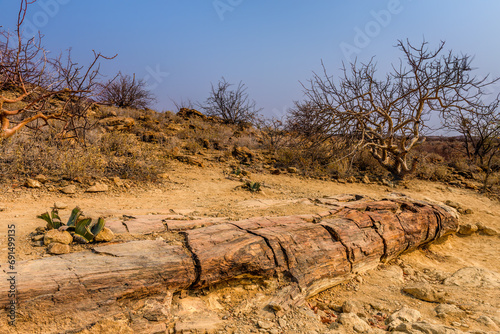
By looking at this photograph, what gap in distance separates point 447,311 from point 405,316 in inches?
17.6

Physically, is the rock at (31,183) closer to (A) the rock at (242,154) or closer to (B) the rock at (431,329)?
(B) the rock at (431,329)

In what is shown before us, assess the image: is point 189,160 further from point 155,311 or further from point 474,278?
point 474,278

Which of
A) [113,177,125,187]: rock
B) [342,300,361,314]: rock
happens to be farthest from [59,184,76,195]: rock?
[342,300,361,314]: rock

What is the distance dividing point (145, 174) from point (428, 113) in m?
7.81

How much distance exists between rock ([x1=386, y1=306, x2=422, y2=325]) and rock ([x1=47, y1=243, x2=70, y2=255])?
8.26ft

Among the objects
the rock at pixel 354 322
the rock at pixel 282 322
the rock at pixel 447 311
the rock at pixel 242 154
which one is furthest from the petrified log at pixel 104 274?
the rock at pixel 242 154

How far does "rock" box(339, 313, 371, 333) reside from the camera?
6.77 feet

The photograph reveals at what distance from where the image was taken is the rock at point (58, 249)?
2084mm

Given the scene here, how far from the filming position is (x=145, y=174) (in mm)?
5500

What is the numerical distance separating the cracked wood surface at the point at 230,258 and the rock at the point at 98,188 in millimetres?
2019

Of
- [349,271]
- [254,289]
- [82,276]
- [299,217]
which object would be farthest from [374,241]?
[82,276]

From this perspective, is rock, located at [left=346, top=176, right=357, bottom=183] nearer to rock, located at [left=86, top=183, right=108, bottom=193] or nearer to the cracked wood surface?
the cracked wood surface

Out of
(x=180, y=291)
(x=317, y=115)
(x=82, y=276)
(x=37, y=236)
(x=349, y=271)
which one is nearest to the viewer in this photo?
(x=82, y=276)

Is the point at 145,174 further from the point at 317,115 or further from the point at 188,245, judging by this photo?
the point at 317,115
